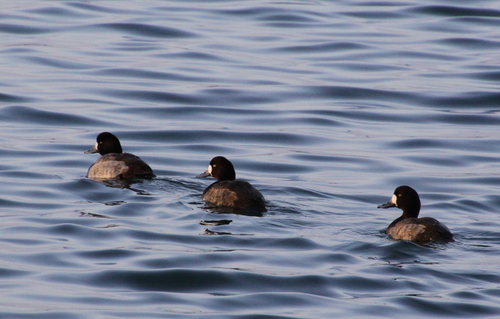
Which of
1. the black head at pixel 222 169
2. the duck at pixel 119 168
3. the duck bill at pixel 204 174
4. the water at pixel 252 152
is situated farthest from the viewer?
the duck at pixel 119 168

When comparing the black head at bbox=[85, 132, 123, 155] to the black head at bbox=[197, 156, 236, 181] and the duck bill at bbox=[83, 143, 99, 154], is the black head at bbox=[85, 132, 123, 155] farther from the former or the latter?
the black head at bbox=[197, 156, 236, 181]

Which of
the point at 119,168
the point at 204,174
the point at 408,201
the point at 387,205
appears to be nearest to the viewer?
the point at 408,201

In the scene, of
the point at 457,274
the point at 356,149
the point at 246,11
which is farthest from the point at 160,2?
the point at 457,274

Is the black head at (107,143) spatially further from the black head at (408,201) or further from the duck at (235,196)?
the black head at (408,201)

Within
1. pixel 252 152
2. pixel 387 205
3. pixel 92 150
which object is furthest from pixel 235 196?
pixel 252 152

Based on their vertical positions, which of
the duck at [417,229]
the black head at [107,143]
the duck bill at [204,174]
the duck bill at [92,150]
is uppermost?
the black head at [107,143]

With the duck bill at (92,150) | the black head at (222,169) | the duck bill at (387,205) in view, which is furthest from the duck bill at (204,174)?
the duck bill at (387,205)

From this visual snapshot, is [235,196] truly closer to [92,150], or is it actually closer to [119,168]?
[119,168]

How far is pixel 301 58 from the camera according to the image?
22.8m

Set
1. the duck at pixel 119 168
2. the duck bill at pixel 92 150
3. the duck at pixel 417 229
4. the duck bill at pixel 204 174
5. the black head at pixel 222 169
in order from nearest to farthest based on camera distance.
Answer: the duck at pixel 417 229 → the black head at pixel 222 169 → the duck bill at pixel 204 174 → the duck at pixel 119 168 → the duck bill at pixel 92 150

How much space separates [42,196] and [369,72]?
36.6ft

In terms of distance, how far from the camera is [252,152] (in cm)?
1530

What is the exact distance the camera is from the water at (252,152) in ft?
28.8

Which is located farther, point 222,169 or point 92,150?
point 92,150
